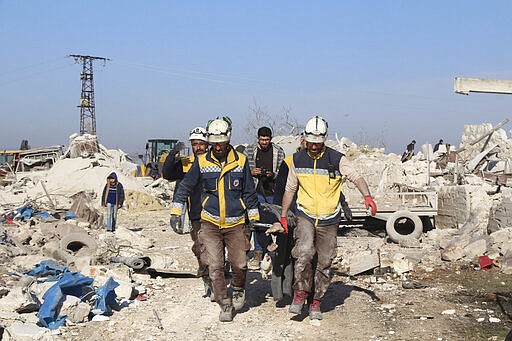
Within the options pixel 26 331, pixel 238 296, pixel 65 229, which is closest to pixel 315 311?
pixel 238 296

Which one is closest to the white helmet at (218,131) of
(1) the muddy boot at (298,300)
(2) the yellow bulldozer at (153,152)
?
(1) the muddy boot at (298,300)

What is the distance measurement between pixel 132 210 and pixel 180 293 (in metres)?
14.4

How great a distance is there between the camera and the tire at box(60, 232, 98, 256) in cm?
1070

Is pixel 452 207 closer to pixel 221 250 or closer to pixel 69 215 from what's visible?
pixel 221 250

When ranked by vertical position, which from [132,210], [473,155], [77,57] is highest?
[77,57]

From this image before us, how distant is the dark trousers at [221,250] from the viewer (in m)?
6.53

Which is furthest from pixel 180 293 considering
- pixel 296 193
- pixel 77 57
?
pixel 77 57

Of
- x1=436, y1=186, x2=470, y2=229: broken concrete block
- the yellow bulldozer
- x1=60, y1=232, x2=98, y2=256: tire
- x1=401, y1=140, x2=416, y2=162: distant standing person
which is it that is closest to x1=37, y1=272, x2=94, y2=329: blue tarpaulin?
x1=60, y1=232, x2=98, y2=256: tire

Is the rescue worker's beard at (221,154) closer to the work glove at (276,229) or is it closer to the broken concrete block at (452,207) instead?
the work glove at (276,229)

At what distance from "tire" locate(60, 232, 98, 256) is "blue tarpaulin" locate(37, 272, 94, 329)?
3.83 m

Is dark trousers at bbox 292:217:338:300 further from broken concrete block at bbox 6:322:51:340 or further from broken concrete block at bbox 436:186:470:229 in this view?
broken concrete block at bbox 436:186:470:229

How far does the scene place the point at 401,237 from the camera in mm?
12172

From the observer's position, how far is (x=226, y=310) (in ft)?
21.1

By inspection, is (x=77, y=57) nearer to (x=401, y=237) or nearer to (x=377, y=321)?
(x=401, y=237)
